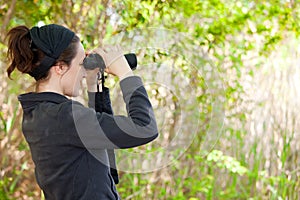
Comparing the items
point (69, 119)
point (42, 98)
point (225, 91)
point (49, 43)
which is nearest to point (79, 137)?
point (69, 119)

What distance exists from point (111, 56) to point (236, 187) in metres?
2.48

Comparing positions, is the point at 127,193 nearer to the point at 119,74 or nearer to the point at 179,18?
the point at 179,18

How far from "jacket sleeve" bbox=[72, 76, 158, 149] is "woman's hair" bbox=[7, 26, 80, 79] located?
0.54 feet

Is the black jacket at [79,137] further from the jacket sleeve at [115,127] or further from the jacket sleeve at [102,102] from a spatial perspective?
the jacket sleeve at [102,102]

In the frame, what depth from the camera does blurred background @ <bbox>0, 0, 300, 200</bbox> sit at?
129 inches

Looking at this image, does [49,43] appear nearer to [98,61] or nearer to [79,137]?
[98,61]

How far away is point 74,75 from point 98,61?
0.24 feet

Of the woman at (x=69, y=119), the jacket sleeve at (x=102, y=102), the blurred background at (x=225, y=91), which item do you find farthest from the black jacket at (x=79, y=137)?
the blurred background at (x=225, y=91)

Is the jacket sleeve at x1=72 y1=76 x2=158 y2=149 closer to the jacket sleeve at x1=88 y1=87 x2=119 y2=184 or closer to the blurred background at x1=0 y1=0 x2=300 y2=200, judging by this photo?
the jacket sleeve at x1=88 y1=87 x2=119 y2=184

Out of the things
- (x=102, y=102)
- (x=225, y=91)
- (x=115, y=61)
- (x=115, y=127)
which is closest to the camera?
(x=115, y=127)

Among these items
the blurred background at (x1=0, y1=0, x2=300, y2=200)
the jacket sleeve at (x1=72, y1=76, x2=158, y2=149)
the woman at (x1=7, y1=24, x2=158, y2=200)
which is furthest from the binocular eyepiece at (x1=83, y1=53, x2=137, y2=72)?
the blurred background at (x1=0, y1=0, x2=300, y2=200)

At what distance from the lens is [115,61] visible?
1530mm

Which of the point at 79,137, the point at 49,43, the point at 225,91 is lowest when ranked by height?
the point at 79,137

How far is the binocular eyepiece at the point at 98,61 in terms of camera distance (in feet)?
5.09
